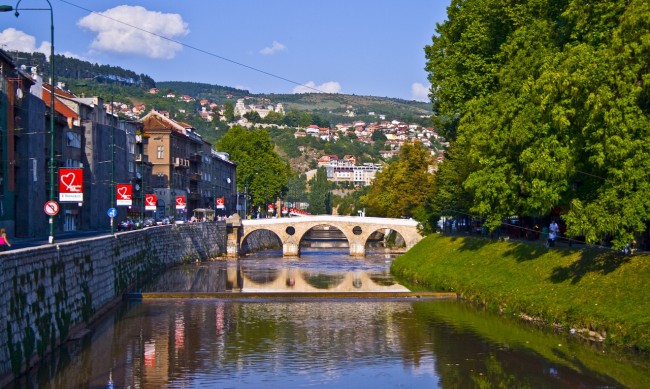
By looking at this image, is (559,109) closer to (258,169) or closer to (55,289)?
(55,289)

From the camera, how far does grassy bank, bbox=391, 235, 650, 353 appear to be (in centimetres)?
3428

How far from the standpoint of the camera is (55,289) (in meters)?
33.9

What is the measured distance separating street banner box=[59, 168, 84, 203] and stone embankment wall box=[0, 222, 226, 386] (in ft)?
7.11

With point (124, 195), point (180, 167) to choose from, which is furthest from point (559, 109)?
point (180, 167)

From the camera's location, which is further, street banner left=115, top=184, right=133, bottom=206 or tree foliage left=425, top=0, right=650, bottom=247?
street banner left=115, top=184, right=133, bottom=206

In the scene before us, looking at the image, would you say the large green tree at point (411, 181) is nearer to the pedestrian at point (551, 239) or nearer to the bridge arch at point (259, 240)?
the bridge arch at point (259, 240)

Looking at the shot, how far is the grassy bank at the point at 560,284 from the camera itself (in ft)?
112

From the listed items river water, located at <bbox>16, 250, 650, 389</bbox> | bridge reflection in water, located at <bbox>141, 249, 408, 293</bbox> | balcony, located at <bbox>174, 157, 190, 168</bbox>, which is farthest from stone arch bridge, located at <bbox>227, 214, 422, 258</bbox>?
river water, located at <bbox>16, 250, 650, 389</bbox>

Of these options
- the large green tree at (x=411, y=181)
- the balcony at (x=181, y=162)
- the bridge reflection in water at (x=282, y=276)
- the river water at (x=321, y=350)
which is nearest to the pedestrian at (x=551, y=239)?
the river water at (x=321, y=350)

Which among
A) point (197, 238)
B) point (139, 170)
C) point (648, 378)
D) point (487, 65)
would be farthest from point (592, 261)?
point (139, 170)

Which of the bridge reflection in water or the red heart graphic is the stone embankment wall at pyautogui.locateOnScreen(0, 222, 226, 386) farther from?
the bridge reflection in water

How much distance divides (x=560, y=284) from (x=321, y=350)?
12.7 m

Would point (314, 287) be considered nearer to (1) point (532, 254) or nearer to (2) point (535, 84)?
(1) point (532, 254)

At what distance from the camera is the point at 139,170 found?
114500 mm
